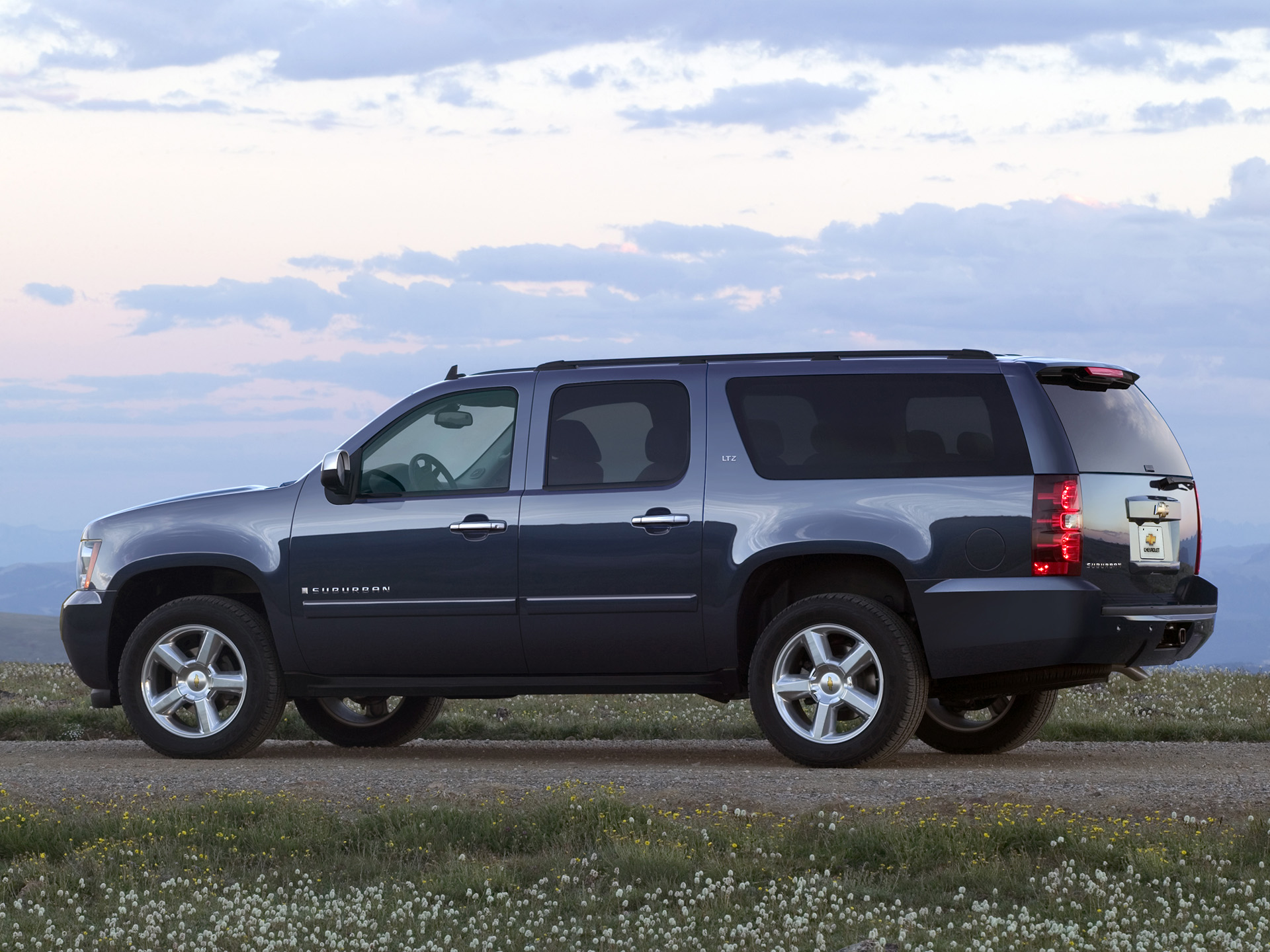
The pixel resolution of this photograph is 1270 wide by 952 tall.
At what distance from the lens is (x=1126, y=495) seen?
28.0 feet

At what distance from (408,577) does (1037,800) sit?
3.76 metres

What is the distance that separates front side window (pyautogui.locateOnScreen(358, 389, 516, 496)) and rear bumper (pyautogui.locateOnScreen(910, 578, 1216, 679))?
2500 millimetres

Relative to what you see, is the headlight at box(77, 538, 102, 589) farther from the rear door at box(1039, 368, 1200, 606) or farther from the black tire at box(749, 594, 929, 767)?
the rear door at box(1039, 368, 1200, 606)

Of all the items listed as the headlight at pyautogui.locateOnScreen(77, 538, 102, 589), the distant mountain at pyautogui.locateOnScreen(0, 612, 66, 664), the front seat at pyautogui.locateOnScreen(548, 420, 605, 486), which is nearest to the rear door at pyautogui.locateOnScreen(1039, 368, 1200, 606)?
the front seat at pyautogui.locateOnScreen(548, 420, 605, 486)

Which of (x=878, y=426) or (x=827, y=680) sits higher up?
(x=878, y=426)

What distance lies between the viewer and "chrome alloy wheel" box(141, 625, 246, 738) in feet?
33.0

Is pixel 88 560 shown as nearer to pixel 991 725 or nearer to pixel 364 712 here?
pixel 364 712

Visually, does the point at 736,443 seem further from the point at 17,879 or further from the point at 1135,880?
the point at 17,879

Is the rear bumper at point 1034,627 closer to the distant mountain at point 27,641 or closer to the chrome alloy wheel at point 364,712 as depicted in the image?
the chrome alloy wheel at point 364,712

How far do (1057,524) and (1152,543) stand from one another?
62cm

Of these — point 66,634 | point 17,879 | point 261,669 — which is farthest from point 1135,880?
point 66,634

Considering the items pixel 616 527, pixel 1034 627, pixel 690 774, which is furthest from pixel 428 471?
pixel 1034 627

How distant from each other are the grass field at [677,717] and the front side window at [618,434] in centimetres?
385

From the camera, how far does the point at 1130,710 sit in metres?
13.9
